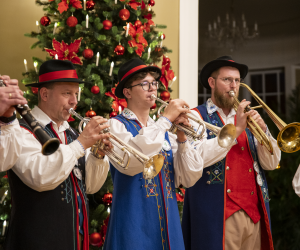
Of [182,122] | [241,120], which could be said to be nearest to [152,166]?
[182,122]

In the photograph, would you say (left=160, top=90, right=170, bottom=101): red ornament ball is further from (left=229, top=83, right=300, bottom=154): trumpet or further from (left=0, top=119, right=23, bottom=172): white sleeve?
(left=0, top=119, right=23, bottom=172): white sleeve

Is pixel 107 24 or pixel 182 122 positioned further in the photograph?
pixel 107 24

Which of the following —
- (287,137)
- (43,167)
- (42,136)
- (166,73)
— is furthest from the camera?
(166,73)

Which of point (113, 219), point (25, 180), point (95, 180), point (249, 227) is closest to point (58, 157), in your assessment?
point (25, 180)

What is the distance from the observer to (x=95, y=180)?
2.38 m

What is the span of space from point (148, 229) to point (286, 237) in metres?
3.20

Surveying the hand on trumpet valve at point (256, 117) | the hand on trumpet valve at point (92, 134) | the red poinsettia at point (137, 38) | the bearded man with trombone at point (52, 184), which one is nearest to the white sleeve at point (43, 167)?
the bearded man with trombone at point (52, 184)

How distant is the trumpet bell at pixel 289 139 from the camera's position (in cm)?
269

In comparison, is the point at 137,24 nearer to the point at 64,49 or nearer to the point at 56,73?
the point at 64,49

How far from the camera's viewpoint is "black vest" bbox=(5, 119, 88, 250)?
202cm

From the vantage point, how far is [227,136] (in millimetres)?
2568

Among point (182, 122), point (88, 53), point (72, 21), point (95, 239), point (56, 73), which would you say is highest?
point (72, 21)

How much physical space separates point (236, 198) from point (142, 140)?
820mm

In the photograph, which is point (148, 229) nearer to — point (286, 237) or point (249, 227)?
point (249, 227)
